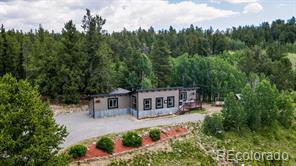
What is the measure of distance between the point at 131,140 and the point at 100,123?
5.16 meters

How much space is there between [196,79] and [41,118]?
73.1 feet

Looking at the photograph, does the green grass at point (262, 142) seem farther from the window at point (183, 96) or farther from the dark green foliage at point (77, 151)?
the dark green foliage at point (77, 151)

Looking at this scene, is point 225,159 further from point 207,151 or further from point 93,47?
point 93,47

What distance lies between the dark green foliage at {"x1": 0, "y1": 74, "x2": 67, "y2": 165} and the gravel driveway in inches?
265

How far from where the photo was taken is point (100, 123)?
21844mm

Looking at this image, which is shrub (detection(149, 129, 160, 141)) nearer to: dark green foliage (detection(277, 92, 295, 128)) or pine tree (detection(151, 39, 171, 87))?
dark green foliage (detection(277, 92, 295, 128))

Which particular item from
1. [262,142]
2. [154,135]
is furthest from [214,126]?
[154,135]

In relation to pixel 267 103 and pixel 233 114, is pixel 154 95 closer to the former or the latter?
pixel 233 114

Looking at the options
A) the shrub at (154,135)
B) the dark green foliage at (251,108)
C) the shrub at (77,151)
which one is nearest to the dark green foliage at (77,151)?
the shrub at (77,151)

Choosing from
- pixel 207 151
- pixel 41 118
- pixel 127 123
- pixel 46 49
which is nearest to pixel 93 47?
pixel 46 49

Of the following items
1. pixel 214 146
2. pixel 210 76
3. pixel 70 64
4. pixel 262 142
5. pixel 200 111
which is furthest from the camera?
pixel 210 76

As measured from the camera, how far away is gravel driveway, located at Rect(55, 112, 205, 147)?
19.2m

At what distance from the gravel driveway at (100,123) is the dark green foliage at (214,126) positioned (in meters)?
2.20

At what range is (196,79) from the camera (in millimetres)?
31250
